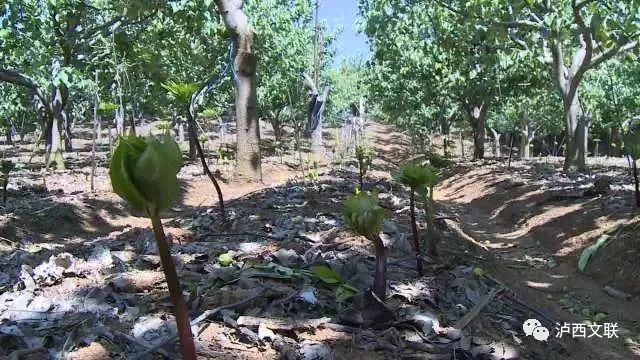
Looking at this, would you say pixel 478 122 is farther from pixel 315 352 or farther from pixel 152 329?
pixel 152 329

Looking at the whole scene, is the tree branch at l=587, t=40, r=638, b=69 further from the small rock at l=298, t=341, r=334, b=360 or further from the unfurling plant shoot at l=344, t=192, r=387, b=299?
the small rock at l=298, t=341, r=334, b=360

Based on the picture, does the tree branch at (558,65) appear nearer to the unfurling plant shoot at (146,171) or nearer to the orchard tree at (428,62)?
the orchard tree at (428,62)

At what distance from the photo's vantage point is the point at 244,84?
1109 cm

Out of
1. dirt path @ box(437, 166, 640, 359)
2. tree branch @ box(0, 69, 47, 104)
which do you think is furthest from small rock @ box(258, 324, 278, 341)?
tree branch @ box(0, 69, 47, 104)

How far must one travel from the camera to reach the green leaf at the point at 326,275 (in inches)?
132

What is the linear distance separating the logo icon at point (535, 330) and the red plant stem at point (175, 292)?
2267 millimetres

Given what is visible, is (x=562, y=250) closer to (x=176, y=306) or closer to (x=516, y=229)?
(x=516, y=229)

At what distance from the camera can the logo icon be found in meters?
3.49

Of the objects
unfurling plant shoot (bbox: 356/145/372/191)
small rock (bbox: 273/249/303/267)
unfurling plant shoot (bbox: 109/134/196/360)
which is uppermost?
unfurling plant shoot (bbox: 109/134/196/360)

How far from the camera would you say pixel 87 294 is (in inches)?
121

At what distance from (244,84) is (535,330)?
27.7ft

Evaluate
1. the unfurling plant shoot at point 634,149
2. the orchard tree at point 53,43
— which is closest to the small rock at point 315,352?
the unfurling plant shoot at point 634,149

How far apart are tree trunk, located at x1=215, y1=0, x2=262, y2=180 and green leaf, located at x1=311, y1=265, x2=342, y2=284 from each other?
8.04 metres

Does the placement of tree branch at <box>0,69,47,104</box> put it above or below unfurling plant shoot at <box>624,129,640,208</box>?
above
